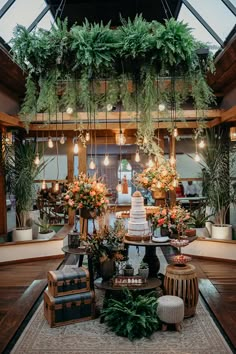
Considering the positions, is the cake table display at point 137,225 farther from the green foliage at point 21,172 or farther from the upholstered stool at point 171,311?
the green foliage at point 21,172

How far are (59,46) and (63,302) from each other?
9.00ft

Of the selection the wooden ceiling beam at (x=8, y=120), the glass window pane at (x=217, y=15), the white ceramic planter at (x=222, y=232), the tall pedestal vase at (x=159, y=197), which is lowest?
the white ceramic planter at (x=222, y=232)

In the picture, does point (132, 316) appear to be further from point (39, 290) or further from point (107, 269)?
point (39, 290)

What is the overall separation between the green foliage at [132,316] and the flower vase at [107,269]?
0.34 m

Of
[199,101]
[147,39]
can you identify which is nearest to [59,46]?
[147,39]

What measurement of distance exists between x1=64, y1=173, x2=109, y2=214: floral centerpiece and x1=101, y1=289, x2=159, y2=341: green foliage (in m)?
1.26

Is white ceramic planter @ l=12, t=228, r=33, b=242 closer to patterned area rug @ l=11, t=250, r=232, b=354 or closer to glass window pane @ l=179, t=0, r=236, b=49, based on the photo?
patterned area rug @ l=11, t=250, r=232, b=354

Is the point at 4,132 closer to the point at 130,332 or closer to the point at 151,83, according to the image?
the point at 151,83

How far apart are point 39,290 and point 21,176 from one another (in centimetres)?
256

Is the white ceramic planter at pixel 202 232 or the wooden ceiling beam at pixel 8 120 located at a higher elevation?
the wooden ceiling beam at pixel 8 120

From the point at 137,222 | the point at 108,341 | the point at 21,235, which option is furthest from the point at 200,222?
the point at 108,341

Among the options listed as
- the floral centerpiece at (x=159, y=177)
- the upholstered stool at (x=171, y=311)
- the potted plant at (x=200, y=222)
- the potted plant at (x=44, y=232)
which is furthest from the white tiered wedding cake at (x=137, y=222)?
the potted plant at (x=44, y=232)

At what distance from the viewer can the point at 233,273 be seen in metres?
5.82

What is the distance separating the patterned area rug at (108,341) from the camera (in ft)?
11.2
